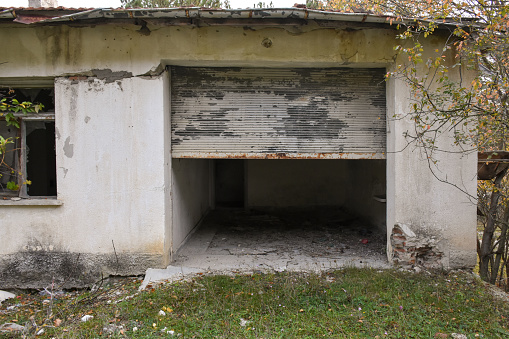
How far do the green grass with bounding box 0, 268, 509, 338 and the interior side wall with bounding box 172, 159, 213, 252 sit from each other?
128cm

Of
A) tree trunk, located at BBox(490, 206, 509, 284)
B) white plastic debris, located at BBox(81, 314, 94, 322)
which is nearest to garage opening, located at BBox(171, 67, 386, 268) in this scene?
white plastic debris, located at BBox(81, 314, 94, 322)

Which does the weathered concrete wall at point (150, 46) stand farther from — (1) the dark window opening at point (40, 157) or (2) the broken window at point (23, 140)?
(1) the dark window opening at point (40, 157)

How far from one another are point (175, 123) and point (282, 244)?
9.36 feet

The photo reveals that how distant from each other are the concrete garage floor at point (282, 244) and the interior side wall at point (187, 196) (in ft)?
0.84

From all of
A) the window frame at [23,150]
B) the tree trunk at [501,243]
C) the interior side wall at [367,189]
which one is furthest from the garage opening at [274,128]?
the tree trunk at [501,243]

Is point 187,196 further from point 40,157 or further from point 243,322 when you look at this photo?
point 243,322

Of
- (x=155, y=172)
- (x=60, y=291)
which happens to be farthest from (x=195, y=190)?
(x=60, y=291)

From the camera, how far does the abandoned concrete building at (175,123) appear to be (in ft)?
14.2

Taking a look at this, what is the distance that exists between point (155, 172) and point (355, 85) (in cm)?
305

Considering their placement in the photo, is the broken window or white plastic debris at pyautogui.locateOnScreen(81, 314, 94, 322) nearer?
white plastic debris at pyautogui.locateOnScreen(81, 314, 94, 322)

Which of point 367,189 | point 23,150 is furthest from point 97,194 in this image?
point 367,189

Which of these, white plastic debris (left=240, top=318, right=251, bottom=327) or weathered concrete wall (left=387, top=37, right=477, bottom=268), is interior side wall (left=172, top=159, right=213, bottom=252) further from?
weathered concrete wall (left=387, top=37, right=477, bottom=268)

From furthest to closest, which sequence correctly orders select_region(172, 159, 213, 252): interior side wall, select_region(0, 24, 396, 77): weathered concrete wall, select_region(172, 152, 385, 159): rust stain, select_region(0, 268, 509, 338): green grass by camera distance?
select_region(172, 159, 213, 252): interior side wall < select_region(172, 152, 385, 159): rust stain < select_region(0, 24, 396, 77): weathered concrete wall < select_region(0, 268, 509, 338): green grass

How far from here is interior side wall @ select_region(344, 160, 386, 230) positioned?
6.58m
